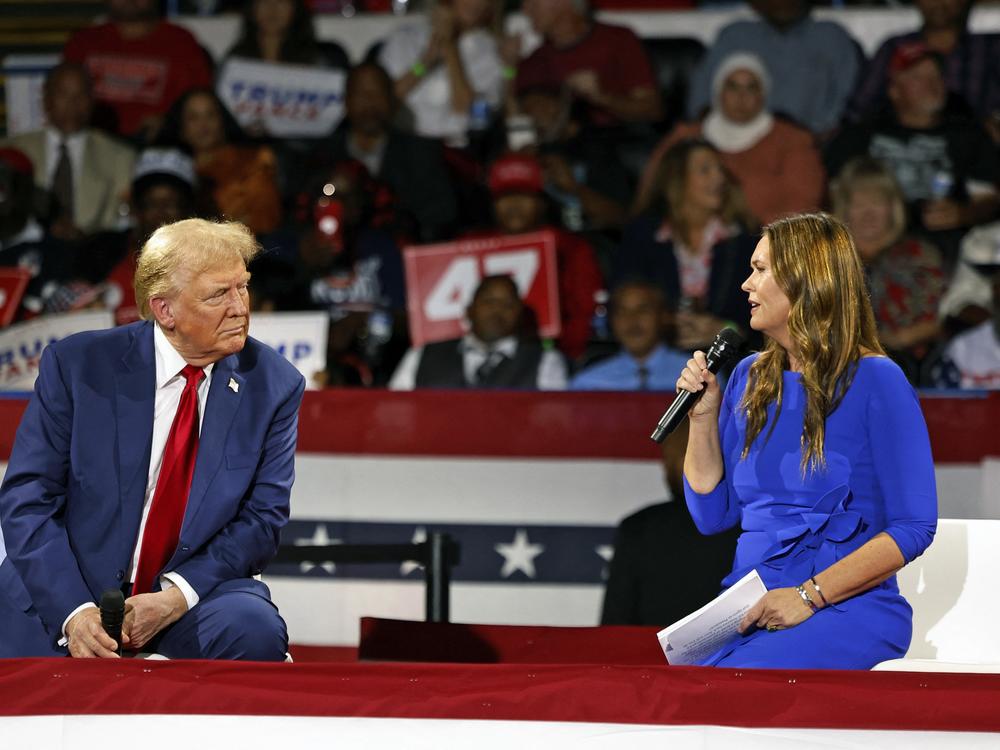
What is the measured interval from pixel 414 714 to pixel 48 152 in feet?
16.2

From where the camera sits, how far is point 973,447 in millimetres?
3771

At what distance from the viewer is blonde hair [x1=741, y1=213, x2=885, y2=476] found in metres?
2.38

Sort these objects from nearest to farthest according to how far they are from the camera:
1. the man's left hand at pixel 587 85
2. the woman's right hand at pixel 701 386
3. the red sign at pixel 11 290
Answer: the woman's right hand at pixel 701 386 → the red sign at pixel 11 290 → the man's left hand at pixel 587 85

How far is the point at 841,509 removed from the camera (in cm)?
241

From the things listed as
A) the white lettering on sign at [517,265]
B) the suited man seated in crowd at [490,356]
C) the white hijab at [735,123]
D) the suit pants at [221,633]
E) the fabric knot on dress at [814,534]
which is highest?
the white hijab at [735,123]

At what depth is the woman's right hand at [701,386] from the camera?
2338 mm

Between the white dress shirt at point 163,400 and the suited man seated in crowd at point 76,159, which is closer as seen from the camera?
the white dress shirt at point 163,400

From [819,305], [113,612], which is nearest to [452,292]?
[819,305]

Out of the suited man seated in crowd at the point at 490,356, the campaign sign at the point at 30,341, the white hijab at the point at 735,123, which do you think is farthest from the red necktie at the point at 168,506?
the white hijab at the point at 735,123

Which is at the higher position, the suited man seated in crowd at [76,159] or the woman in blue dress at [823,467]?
the suited man seated in crowd at [76,159]

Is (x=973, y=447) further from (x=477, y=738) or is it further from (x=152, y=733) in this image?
(x=152, y=733)

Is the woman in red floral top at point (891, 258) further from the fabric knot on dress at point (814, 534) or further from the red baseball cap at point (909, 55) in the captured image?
the fabric knot on dress at point (814, 534)

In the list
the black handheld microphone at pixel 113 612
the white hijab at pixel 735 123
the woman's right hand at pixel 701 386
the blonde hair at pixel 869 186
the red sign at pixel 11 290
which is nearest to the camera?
the black handheld microphone at pixel 113 612

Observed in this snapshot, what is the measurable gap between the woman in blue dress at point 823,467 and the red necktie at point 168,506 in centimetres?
87
